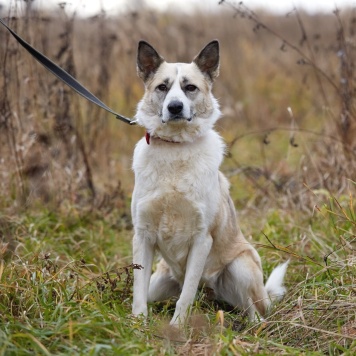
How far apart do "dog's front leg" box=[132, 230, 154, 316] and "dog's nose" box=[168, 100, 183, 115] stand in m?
0.75

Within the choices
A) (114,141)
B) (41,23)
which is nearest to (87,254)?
(41,23)

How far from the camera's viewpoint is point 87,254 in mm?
4887

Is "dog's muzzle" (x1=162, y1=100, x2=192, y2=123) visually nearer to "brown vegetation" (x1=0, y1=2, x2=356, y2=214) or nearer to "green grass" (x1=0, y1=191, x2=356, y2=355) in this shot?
"green grass" (x1=0, y1=191, x2=356, y2=355)

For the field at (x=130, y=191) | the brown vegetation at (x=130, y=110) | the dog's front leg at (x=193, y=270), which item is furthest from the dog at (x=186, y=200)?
the brown vegetation at (x=130, y=110)

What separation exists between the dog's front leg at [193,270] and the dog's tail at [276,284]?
0.63 meters

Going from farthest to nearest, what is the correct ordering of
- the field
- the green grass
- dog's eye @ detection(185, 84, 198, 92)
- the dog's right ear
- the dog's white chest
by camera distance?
the dog's right ear, dog's eye @ detection(185, 84, 198, 92), the dog's white chest, the field, the green grass

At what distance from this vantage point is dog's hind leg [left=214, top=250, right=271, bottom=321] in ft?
Result: 13.1

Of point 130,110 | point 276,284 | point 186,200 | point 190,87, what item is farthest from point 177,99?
point 130,110

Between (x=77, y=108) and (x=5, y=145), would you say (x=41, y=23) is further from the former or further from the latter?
(x=5, y=145)

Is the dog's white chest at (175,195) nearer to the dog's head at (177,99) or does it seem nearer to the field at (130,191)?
the dog's head at (177,99)

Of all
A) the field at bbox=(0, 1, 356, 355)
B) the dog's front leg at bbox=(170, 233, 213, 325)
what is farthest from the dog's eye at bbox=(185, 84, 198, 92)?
the field at bbox=(0, 1, 356, 355)

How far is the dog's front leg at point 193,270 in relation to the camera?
3.67m

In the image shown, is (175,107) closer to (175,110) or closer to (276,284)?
(175,110)

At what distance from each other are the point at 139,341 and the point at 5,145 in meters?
3.12
